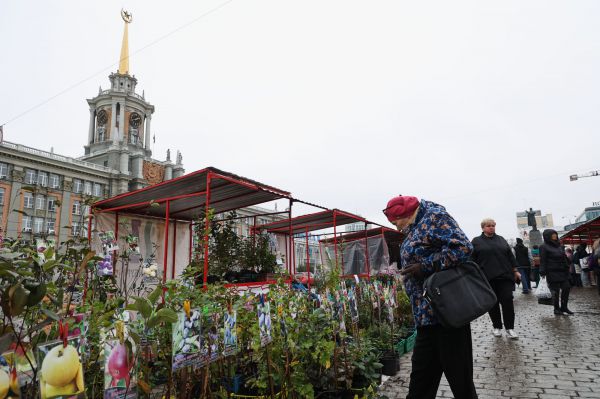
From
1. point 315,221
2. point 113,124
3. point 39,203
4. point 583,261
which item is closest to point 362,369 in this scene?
point 315,221

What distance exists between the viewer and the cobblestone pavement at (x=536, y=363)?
135 inches

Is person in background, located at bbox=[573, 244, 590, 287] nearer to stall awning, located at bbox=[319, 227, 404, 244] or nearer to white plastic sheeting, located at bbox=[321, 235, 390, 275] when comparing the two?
stall awning, located at bbox=[319, 227, 404, 244]

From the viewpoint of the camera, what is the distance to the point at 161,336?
2660 mm

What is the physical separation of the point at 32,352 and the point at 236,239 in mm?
6567

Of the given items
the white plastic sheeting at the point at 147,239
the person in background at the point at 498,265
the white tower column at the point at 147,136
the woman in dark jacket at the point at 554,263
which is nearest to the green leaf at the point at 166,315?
the person in background at the point at 498,265

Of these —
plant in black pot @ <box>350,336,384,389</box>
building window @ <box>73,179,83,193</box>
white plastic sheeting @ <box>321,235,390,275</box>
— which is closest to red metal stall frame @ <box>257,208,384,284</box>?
white plastic sheeting @ <box>321,235,390,275</box>

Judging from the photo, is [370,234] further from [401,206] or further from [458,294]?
[458,294]

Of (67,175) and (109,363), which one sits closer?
(109,363)

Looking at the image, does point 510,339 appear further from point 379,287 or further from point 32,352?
point 32,352

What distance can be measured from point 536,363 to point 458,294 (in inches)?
114

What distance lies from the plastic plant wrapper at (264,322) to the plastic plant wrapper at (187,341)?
0.51 meters

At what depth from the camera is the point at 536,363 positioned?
420 cm

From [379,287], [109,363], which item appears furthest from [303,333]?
[379,287]

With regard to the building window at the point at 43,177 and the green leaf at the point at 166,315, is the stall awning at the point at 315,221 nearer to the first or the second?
the green leaf at the point at 166,315
